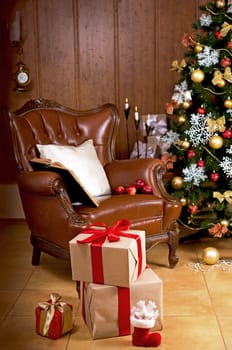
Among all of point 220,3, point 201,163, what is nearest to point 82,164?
point 201,163

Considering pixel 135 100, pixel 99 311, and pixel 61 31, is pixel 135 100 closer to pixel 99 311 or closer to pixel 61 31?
pixel 61 31

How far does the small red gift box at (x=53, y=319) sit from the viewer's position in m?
2.54

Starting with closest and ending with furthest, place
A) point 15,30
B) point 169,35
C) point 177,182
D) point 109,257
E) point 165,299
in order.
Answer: point 109,257
point 165,299
point 177,182
point 15,30
point 169,35

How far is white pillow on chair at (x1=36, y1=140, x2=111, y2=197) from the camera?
11.7 ft

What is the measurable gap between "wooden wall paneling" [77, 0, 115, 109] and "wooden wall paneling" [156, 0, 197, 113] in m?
0.44

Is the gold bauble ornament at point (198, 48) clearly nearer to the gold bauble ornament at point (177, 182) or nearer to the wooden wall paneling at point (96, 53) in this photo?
the gold bauble ornament at point (177, 182)

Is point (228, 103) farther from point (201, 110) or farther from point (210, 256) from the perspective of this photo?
point (210, 256)

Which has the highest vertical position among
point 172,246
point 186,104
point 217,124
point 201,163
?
point 186,104

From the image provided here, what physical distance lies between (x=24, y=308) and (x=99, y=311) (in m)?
0.62

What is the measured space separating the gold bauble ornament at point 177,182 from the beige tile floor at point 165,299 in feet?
1.59

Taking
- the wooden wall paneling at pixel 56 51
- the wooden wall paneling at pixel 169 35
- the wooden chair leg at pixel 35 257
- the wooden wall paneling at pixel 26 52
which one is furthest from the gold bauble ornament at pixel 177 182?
the wooden wall paneling at pixel 26 52

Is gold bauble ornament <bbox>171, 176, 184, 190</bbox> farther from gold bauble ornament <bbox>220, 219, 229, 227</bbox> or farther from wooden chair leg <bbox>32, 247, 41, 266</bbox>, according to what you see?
wooden chair leg <bbox>32, 247, 41, 266</bbox>

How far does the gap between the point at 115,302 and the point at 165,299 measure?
1.94 feet

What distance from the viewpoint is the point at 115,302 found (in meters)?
2.50
